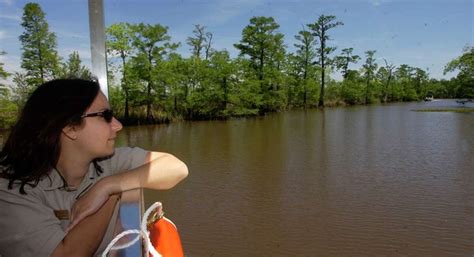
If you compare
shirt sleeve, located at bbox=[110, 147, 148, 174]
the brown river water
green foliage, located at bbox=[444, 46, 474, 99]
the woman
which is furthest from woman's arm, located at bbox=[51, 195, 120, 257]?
green foliage, located at bbox=[444, 46, 474, 99]

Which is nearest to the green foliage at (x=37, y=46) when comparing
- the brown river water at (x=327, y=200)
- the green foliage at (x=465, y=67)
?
the brown river water at (x=327, y=200)

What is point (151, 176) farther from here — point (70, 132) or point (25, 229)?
point (25, 229)

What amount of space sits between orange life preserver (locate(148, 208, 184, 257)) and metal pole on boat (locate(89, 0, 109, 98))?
0.62 m

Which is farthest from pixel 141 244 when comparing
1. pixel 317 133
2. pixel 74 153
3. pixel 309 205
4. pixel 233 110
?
pixel 233 110

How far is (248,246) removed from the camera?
4.16 meters

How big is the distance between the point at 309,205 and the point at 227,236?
4.96ft

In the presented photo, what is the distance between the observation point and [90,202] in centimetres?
109

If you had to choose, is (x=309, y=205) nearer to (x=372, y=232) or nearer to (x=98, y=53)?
(x=372, y=232)

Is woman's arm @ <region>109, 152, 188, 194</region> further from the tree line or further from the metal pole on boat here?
the tree line

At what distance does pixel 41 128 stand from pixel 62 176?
6.5 inches

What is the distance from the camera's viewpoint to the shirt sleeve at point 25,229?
3.19ft

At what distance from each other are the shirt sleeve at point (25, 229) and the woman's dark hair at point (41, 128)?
0.12 m

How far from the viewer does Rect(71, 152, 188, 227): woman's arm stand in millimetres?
1088

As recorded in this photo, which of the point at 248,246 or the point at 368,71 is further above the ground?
the point at 368,71
